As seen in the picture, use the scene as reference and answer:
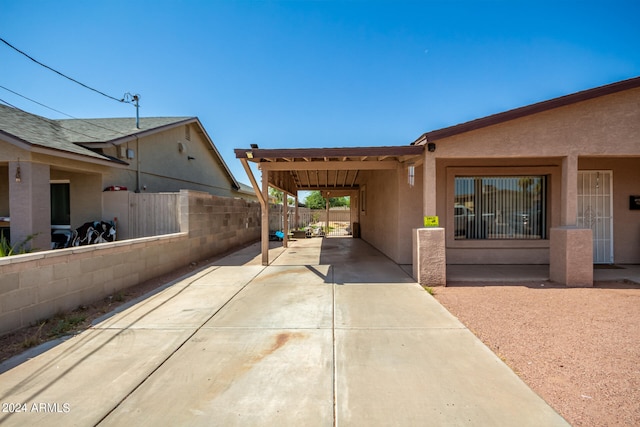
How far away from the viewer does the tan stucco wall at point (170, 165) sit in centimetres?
1041

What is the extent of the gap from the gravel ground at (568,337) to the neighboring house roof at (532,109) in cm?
319

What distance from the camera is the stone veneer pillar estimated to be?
612 cm

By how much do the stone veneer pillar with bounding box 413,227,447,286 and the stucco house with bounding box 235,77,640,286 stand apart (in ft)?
0.07

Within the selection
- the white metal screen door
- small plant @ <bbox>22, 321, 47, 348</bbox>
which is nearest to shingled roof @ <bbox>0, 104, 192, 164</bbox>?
small plant @ <bbox>22, 321, 47, 348</bbox>

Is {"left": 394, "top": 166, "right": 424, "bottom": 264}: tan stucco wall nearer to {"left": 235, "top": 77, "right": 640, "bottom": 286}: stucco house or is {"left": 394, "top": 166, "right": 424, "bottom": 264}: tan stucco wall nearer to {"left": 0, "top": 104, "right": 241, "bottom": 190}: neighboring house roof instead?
{"left": 235, "top": 77, "right": 640, "bottom": 286}: stucco house

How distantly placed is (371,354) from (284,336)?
1139 millimetres

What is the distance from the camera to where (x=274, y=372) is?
9.75ft

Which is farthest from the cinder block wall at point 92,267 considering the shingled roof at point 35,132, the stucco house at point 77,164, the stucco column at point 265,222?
the shingled roof at point 35,132

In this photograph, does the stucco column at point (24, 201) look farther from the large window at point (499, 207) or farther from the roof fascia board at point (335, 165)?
the large window at point (499, 207)

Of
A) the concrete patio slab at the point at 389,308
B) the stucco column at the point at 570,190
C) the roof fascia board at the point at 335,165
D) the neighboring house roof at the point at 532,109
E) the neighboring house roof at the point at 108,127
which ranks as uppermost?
the neighboring house roof at the point at 108,127

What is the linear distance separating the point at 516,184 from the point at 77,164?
12374 mm

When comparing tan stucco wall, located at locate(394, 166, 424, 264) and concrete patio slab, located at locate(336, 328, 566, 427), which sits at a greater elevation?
tan stucco wall, located at locate(394, 166, 424, 264)

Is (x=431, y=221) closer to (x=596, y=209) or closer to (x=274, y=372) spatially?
(x=274, y=372)

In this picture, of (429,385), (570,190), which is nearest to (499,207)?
(570,190)
